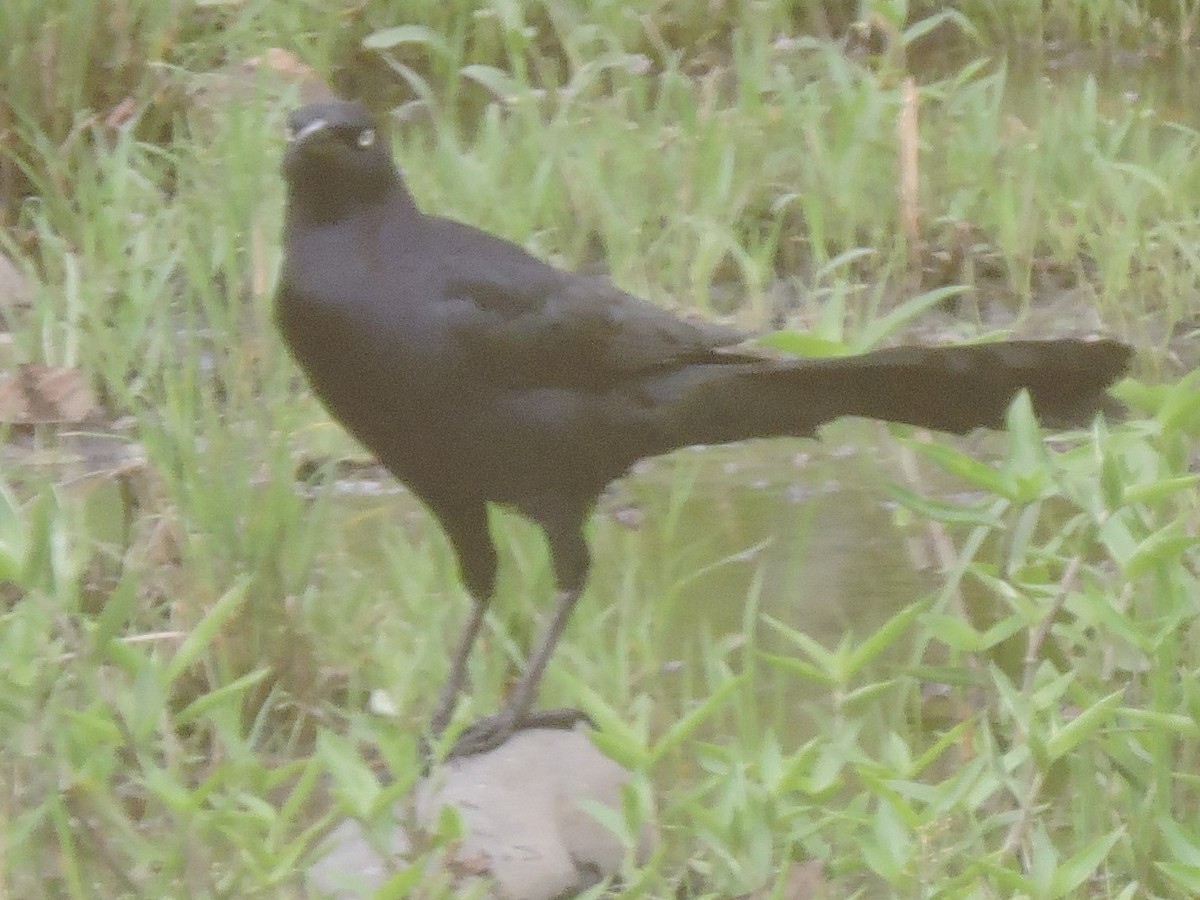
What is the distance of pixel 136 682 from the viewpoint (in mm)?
2094

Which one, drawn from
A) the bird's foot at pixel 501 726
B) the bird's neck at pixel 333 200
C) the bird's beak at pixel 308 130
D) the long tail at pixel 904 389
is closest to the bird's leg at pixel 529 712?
the bird's foot at pixel 501 726

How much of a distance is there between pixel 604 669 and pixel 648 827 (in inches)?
15.4

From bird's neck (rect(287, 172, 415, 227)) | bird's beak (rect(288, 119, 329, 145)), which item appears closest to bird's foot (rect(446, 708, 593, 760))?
bird's neck (rect(287, 172, 415, 227))

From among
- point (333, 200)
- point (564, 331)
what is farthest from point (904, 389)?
point (333, 200)

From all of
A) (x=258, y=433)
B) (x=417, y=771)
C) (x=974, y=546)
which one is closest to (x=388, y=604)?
(x=258, y=433)

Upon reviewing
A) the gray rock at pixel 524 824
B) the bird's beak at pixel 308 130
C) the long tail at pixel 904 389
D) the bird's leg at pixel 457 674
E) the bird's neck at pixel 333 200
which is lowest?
the gray rock at pixel 524 824

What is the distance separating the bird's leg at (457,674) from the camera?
281cm

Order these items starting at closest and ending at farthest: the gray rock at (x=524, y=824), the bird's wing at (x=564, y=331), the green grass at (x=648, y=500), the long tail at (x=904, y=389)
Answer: the green grass at (x=648, y=500) < the gray rock at (x=524, y=824) < the long tail at (x=904, y=389) < the bird's wing at (x=564, y=331)

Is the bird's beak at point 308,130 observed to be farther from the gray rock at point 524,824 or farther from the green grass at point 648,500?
the gray rock at point 524,824

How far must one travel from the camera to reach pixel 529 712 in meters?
2.88

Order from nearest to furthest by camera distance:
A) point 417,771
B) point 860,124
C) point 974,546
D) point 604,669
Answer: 1. point 417,771
2. point 974,546
3. point 604,669
4. point 860,124

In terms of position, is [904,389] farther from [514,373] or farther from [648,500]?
[648,500]

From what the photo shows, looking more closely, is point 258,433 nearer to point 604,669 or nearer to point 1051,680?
point 604,669

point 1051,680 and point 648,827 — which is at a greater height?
A: point 1051,680
